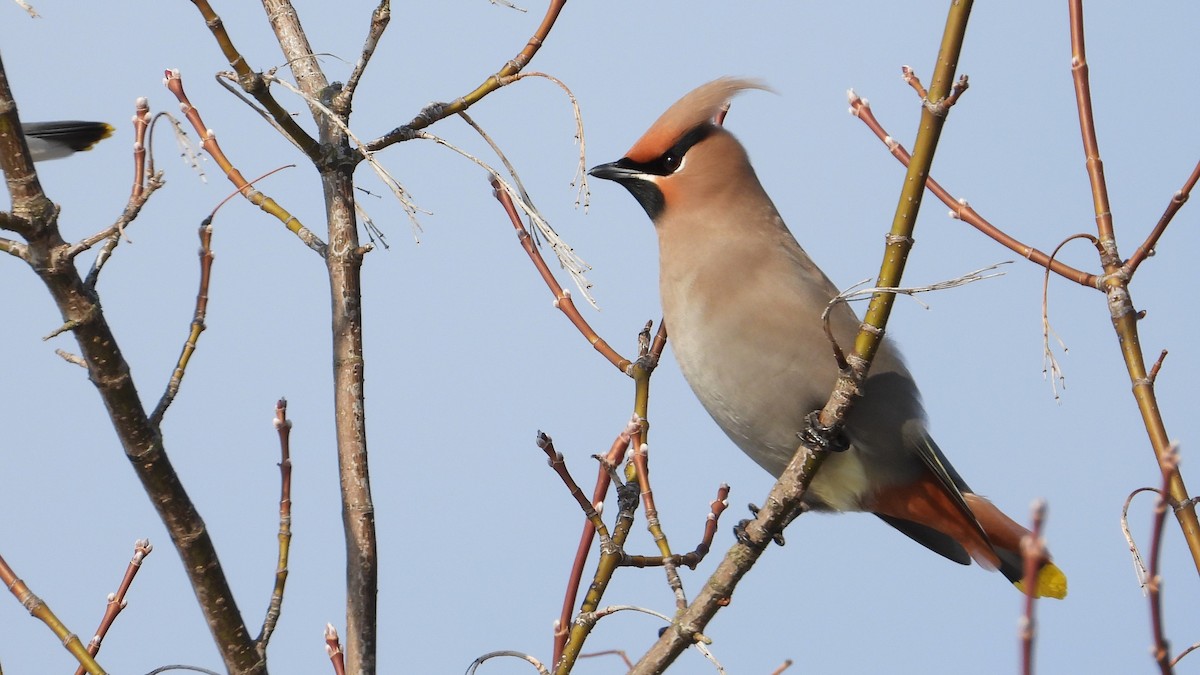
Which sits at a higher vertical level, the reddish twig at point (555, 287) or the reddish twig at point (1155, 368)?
the reddish twig at point (555, 287)

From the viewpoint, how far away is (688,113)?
329cm

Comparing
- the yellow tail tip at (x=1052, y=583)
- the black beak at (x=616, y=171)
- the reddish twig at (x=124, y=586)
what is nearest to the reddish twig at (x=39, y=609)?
the reddish twig at (x=124, y=586)

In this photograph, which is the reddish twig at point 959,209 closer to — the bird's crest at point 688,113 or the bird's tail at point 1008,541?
the bird's crest at point 688,113

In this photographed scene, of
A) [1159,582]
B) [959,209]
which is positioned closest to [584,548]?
[959,209]

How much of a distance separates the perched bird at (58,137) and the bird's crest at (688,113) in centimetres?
217

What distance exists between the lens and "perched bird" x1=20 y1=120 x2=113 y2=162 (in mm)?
4469

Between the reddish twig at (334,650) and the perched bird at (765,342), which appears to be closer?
the reddish twig at (334,650)

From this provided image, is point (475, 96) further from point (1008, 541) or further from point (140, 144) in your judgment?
point (1008, 541)

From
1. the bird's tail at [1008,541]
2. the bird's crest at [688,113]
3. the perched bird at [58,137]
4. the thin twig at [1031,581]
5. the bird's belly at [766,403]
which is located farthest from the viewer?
the perched bird at [58,137]

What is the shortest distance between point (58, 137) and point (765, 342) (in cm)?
276

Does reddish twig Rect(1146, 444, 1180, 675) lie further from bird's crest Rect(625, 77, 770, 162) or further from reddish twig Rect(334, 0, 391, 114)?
bird's crest Rect(625, 77, 770, 162)

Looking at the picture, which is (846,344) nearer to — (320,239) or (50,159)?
(320,239)

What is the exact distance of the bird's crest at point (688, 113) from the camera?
3.26 meters

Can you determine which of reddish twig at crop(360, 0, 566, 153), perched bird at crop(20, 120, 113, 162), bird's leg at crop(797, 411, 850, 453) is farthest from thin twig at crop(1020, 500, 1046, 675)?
perched bird at crop(20, 120, 113, 162)
